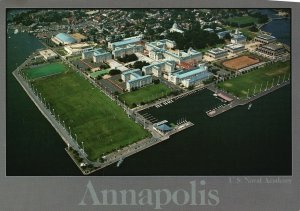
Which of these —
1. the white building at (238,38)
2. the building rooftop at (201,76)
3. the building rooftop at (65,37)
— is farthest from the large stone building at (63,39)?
the white building at (238,38)

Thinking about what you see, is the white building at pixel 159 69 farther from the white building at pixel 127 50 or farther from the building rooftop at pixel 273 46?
the building rooftop at pixel 273 46

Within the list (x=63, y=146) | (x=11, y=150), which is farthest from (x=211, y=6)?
(x=11, y=150)

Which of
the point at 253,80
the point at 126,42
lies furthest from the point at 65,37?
the point at 253,80

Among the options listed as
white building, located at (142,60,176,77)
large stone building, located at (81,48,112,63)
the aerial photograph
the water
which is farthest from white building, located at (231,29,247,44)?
large stone building, located at (81,48,112,63)

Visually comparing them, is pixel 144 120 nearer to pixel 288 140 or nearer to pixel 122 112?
pixel 122 112

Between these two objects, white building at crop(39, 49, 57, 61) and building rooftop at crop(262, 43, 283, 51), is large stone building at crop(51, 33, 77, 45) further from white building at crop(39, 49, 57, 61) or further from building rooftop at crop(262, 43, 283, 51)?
building rooftop at crop(262, 43, 283, 51)

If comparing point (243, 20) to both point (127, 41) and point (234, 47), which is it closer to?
point (234, 47)
